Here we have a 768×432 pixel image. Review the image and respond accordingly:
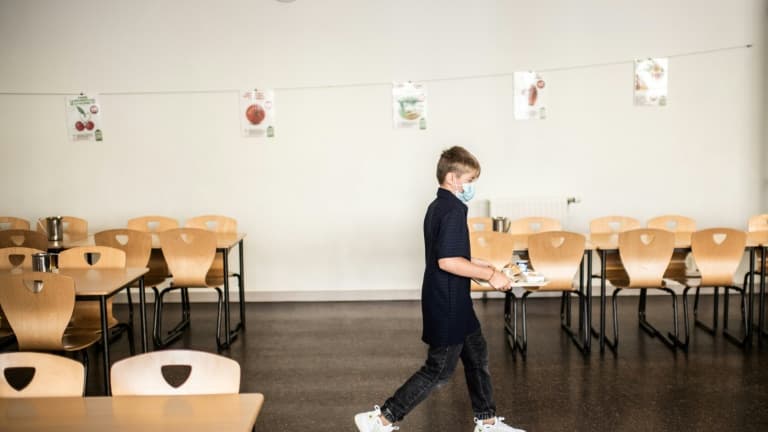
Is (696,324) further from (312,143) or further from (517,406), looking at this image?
(312,143)

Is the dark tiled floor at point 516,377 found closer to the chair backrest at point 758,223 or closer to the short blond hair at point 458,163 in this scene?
the chair backrest at point 758,223

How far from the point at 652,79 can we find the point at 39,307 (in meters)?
5.43

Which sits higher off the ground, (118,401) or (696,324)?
(118,401)

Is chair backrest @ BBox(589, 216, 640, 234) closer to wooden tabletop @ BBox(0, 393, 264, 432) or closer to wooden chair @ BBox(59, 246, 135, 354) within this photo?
wooden chair @ BBox(59, 246, 135, 354)

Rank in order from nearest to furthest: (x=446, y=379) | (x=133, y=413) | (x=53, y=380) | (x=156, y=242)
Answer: (x=133, y=413), (x=53, y=380), (x=446, y=379), (x=156, y=242)

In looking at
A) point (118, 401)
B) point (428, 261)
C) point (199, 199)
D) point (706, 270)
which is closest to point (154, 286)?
point (199, 199)

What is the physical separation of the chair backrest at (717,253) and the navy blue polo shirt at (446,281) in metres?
2.41

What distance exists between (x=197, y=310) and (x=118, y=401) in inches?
157

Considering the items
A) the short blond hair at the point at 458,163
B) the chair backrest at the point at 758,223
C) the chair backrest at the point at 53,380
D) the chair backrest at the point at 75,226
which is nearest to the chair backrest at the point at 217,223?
the chair backrest at the point at 75,226

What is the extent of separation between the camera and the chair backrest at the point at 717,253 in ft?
13.8

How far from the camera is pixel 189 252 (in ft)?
14.5

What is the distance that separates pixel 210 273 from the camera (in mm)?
A: 4938

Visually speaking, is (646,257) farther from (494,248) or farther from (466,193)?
(466,193)

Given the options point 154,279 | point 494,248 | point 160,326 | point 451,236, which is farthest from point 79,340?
point 494,248
